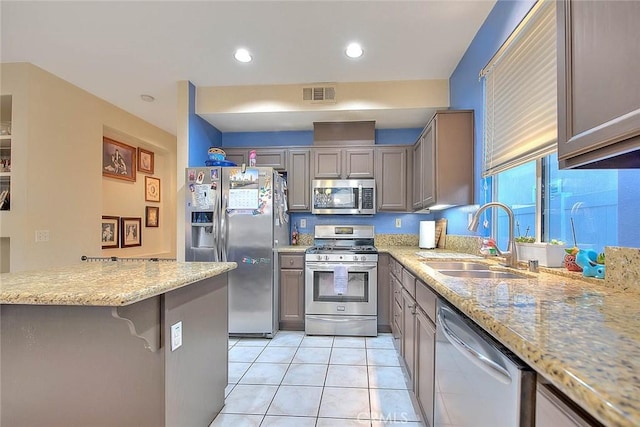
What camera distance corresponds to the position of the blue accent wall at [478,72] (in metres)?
1.91

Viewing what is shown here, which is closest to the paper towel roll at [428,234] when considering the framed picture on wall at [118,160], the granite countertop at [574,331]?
the granite countertop at [574,331]

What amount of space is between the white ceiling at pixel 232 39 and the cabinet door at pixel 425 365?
217 cm

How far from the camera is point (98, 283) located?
46.8 inches

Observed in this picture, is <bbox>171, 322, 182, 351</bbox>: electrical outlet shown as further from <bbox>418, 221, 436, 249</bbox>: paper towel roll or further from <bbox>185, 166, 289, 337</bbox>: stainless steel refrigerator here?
A: <bbox>418, 221, 436, 249</bbox>: paper towel roll

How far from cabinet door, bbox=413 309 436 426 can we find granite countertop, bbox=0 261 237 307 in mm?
1180

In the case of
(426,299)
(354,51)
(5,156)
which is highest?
(354,51)

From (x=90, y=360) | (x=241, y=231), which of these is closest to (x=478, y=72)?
(x=241, y=231)

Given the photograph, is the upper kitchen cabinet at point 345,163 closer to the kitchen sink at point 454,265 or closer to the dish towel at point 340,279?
the dish towel at point 340,279

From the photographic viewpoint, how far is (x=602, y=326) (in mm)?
716

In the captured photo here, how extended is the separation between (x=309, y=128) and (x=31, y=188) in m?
3.02

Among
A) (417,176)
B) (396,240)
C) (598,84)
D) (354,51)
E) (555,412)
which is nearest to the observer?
(555,412)

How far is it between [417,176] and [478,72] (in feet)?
4.04

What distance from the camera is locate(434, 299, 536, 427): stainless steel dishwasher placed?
685mm

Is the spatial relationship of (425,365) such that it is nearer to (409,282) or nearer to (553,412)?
(409,282)
